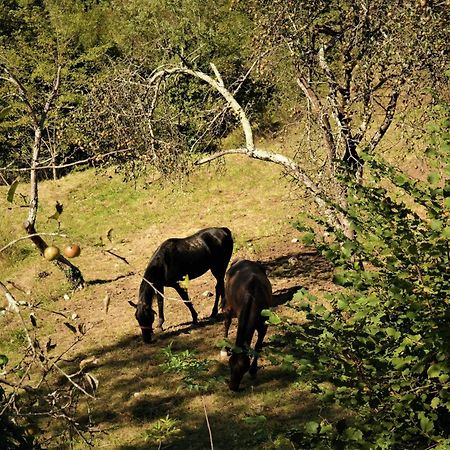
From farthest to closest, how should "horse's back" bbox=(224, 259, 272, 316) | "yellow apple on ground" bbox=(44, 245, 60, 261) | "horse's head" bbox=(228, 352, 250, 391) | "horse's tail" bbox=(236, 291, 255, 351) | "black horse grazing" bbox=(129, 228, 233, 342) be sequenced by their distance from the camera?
"black horse grazing" bbox=(129, 228, 233, 342) < "horse's back" bbox=(224, 259, 272, 316) < "horse's tail" bbox=(236, 291, 255, 351) < "horse's head" bbox=(228, 352, 250, 391) < "yellow apple on ground" bbox=(44, 245, 60, 261)

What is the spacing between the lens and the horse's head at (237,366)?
9141 mm

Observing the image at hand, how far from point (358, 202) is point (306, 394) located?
566 centimetres

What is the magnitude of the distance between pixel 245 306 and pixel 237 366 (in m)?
1.04

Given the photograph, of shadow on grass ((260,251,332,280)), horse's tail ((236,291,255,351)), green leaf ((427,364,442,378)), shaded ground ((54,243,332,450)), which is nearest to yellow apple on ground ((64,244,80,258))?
green leaf ((427,364,442,378))

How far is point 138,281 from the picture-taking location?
54.9 ft

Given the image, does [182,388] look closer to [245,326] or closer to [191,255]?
[245,326]

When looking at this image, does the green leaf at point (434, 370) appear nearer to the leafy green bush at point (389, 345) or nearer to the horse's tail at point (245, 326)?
the leafy green bush at point (389, 345)

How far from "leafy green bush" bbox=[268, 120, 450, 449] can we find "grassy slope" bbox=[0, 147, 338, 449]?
622 millimetres

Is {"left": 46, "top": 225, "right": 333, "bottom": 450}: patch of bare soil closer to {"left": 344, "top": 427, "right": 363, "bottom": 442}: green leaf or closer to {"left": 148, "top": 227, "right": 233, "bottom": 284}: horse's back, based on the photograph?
{"left": 148, "top": 227, "right": 233, "bottom": 284}: horse's back

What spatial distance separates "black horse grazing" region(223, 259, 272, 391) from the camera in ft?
30.6

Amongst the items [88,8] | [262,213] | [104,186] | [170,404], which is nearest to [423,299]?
[170,404]

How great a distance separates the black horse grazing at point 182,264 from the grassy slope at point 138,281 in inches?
25.5

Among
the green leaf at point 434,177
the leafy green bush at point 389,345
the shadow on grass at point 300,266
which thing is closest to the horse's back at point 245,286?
the shadow on grass at point 300,266

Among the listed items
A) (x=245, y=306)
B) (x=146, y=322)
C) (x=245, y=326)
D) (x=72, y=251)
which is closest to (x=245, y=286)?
(x=245, y=306)
